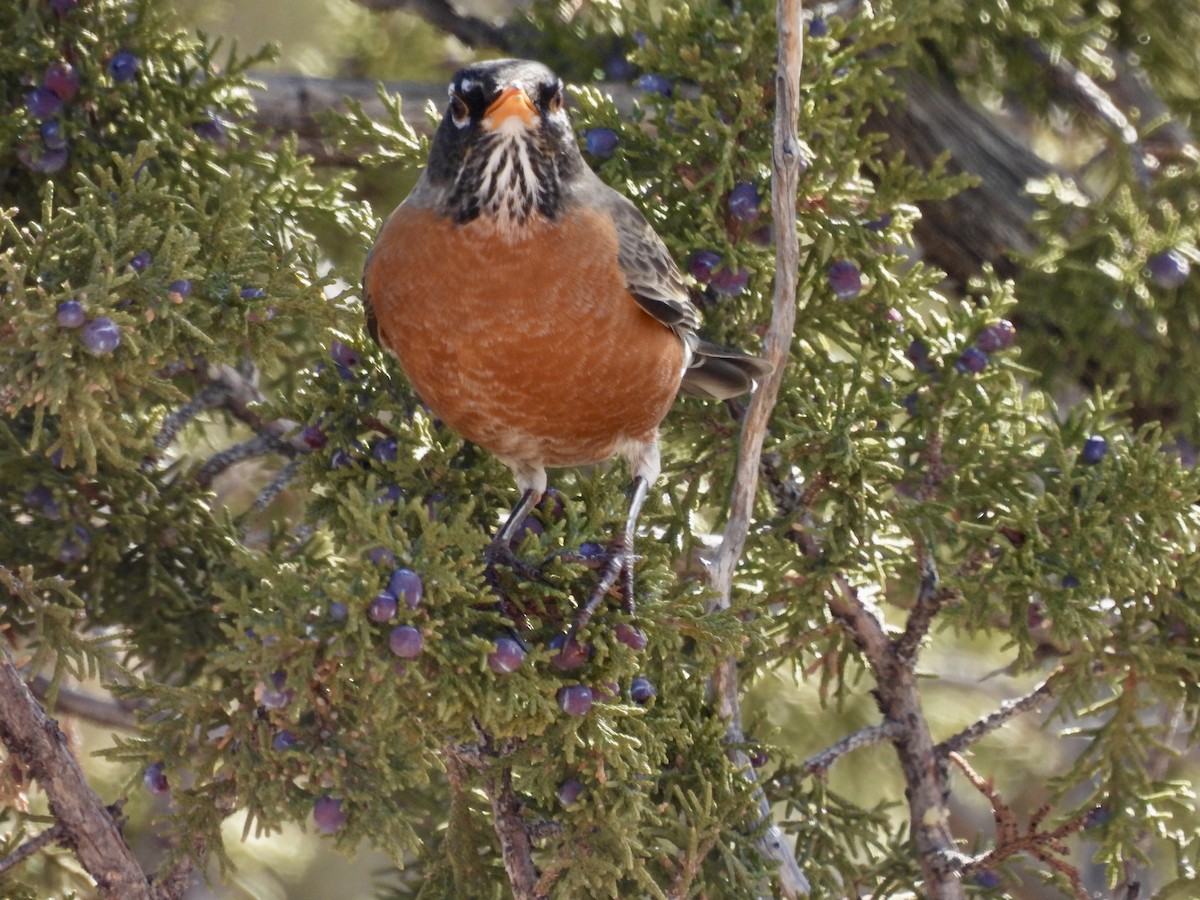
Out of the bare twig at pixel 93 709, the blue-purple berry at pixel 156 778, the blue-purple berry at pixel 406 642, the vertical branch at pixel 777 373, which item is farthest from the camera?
the bare twig at pixel 93 709

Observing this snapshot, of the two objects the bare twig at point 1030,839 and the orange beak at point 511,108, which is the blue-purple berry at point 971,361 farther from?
the orange beak at point 511,108

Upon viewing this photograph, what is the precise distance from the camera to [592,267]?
2852 millimetres

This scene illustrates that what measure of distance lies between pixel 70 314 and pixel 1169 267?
2534 millimetres

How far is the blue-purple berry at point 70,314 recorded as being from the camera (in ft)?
7.14

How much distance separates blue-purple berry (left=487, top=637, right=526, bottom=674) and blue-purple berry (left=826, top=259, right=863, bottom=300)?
3.94ft

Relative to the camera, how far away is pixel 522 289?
9.14ft

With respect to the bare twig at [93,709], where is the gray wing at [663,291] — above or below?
above

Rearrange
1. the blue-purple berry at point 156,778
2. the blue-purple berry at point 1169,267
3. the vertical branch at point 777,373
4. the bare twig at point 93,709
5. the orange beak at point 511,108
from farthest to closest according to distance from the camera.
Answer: the bare twig at point 93,709
the blue-purple berry at point 1169,267
the orange beak at point 511,108
the vertical branch at point 777,373
the blue-purple berry at point 156,778

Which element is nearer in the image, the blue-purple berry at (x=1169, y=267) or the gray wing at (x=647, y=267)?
the gray wing at (x=647, y=267)

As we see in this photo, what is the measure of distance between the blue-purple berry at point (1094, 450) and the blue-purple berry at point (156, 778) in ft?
6.42

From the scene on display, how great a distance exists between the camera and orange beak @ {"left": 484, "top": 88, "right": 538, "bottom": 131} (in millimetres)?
2752

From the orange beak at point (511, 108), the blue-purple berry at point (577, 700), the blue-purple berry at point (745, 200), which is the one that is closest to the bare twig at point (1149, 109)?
the blue-purple berry at point (745, 200)

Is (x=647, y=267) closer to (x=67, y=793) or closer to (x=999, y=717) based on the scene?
(x=999, y=717)

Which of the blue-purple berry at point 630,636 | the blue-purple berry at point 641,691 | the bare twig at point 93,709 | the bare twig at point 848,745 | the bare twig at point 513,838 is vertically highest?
the blue-purple berry at point 630,636
